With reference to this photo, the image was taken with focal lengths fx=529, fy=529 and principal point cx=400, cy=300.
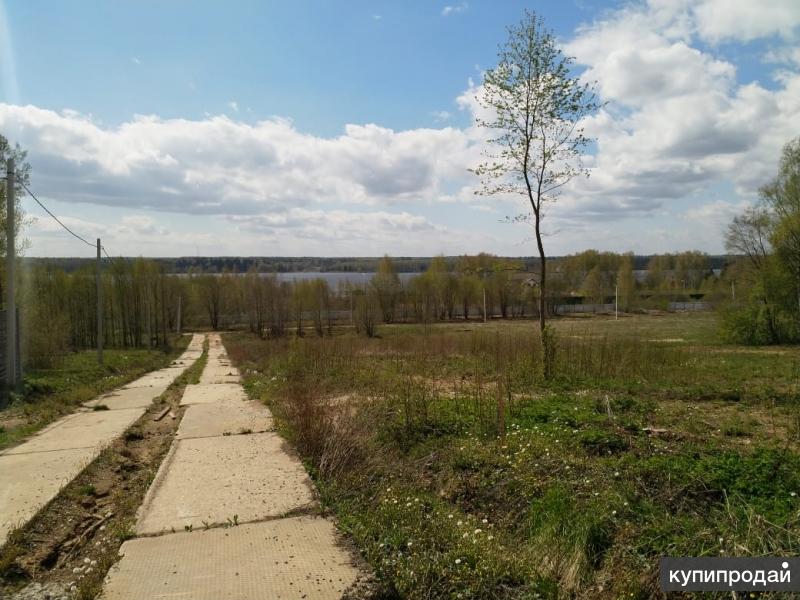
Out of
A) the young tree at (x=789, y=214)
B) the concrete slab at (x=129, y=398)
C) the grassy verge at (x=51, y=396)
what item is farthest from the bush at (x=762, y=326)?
the grassy verge at (x=51, y=396)

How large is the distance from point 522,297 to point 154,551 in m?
64.9

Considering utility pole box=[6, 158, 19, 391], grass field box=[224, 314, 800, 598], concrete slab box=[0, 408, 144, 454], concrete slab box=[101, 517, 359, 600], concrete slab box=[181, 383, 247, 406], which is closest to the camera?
A: concrete slab box=[101, 517, 359, 600]

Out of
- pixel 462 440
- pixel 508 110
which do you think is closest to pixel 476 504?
pixel 462 440

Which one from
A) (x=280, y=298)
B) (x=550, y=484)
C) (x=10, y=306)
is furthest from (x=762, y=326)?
(x=280, y=298)

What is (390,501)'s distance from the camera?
432 centimetres

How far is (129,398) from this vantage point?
11.4 metres

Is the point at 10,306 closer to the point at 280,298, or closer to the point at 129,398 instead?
the point at 129,398

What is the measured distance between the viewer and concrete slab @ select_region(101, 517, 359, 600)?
301 cm

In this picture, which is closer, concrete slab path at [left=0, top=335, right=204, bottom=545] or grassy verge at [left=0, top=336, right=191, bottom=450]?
concrete slab path at [left=0, top=335, right=204, bottom=545]

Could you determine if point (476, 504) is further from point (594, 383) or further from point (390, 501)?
point (594, 383)

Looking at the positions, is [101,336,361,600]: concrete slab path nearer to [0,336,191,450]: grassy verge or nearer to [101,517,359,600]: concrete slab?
[101,517,359,600]: concrete slab

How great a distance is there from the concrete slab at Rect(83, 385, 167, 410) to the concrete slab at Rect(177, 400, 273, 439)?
1.76 metres

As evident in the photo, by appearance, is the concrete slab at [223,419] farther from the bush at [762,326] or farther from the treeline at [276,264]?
the bush at [762,326]

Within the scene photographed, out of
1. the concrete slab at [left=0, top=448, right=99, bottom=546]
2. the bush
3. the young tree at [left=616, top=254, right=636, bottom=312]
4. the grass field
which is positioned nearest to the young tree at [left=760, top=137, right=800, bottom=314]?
the bush
